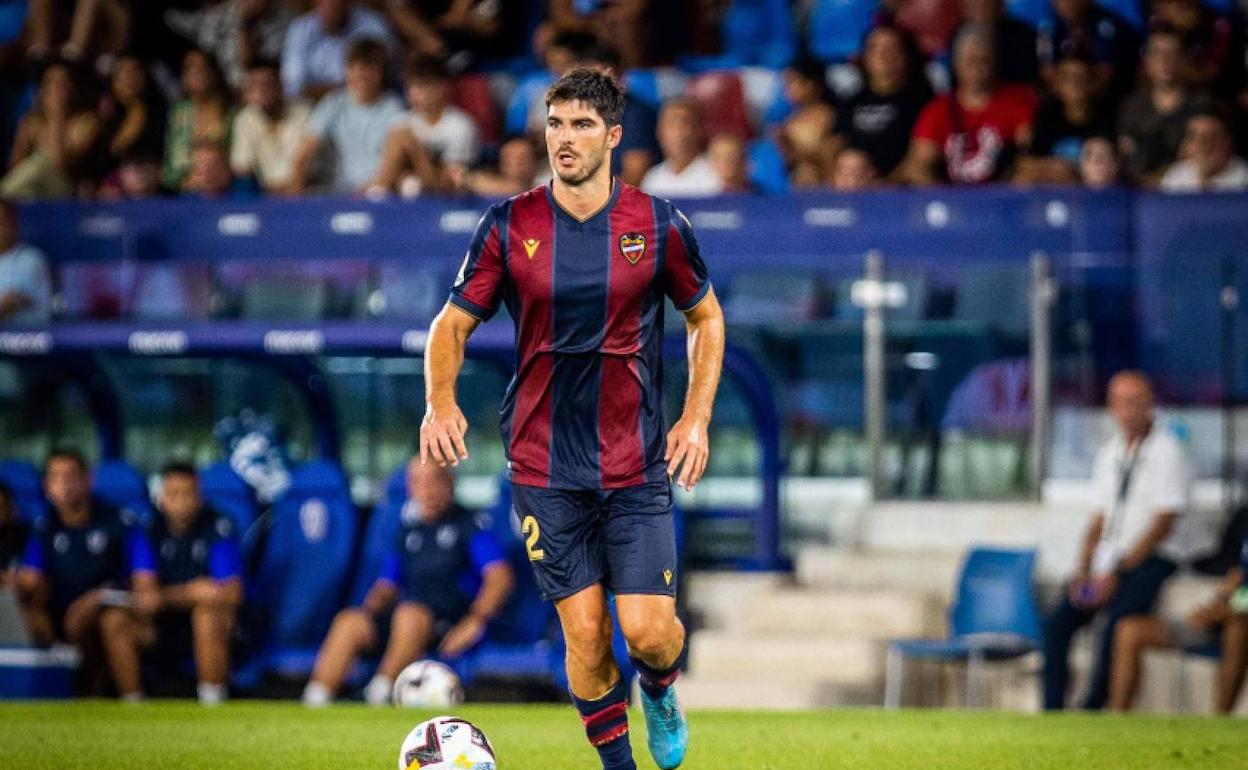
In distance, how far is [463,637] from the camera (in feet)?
38.1

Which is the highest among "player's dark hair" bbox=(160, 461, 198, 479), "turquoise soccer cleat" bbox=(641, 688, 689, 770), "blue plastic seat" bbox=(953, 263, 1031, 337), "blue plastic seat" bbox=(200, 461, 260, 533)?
"blue plastic seat" bbox=(953, 263, 1031, 337)

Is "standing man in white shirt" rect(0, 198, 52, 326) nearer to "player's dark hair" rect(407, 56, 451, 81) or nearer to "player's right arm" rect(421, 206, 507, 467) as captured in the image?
"player's dark hair" rect(407, 56, 451, 81)

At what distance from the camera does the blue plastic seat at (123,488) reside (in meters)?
12.4

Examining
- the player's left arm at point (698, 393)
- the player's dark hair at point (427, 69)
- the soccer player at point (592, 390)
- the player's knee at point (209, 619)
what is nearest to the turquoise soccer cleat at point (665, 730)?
the soccer player at point (592, 390)

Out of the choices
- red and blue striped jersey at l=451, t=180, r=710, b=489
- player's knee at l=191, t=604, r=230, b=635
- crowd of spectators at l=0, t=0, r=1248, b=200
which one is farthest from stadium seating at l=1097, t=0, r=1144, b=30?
red and blue striped jersey at l=451, t=180, r=710, b=489

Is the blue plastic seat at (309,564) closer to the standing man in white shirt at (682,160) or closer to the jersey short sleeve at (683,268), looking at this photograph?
the standing man in white shirt at (682,160)

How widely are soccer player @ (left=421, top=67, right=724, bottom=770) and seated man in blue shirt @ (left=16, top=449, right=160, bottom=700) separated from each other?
6.34 metres

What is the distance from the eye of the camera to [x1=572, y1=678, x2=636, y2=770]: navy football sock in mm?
6387

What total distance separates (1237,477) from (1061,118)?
2.70 meters

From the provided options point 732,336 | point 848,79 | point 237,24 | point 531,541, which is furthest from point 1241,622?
point 237,24

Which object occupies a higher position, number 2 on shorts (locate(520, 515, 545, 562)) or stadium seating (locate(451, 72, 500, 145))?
stadium seating (locate(451, 72, 500, 145))

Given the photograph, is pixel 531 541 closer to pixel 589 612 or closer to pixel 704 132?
pixel 589 612

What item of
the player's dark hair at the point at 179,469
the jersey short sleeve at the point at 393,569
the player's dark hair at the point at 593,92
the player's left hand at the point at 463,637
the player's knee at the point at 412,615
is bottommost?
the player's left hand at the point at 463,637

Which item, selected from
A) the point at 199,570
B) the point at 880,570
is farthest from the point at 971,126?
the point at 199,570
